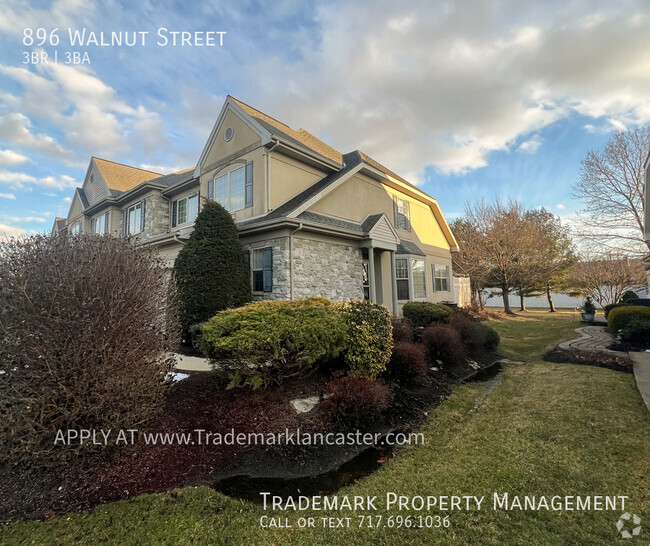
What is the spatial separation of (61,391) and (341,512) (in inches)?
125

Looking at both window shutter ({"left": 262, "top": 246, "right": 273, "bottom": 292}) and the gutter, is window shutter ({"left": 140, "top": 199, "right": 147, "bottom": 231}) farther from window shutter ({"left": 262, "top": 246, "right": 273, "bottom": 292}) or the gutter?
window shutter ({"left": 262, "top": 246, "right": 273, "bottom": 292})

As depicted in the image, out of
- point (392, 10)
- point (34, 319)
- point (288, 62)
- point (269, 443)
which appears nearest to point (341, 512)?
point (269, 443)

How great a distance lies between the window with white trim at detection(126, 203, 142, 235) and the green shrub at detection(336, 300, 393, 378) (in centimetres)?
1430

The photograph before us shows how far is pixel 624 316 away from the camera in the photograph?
9961 millimetres

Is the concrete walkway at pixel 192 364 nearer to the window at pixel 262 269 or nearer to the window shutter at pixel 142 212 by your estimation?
the window at pixel 262 269

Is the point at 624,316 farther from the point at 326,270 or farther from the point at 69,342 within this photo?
the point at 69,342

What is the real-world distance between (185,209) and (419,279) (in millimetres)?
11760

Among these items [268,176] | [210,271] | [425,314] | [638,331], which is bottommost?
[638,331]

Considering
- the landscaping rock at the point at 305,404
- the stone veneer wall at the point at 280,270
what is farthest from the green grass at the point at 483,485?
the stone veneer wall at the point at 280,270

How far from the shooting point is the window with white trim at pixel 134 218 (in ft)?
52.3

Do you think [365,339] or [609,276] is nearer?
[365,339]

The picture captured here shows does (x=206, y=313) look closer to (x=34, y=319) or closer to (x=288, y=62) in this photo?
(x=34, y=319)

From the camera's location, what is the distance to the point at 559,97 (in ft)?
34.8

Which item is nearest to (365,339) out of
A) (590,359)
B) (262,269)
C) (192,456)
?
(192,456)
